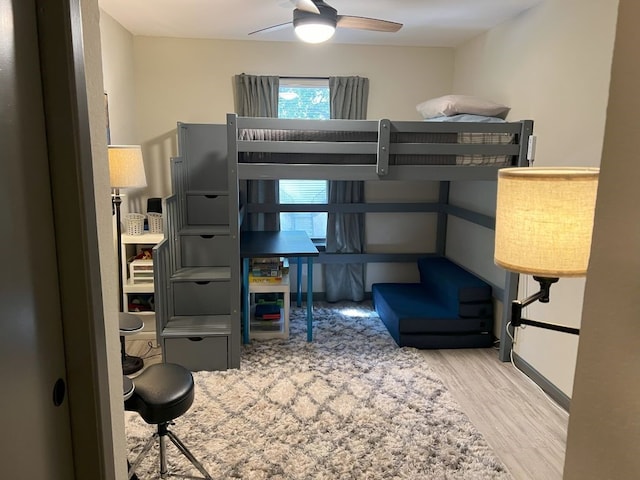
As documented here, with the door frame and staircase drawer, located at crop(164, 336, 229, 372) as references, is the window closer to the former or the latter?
staircase drawer, located at crop(164, 336, 229, 372)

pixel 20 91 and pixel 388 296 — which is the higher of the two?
pixel 20 91

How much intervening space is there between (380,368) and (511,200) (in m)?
2.27

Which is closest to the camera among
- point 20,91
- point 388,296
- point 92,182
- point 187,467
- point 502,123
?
point 20,91

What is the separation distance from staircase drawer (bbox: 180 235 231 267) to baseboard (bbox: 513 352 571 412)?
2.23m

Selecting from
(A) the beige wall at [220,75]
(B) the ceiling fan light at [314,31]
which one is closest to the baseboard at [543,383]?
(A) the beige wall at [220,75]

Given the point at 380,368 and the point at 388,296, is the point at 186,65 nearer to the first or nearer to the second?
the point at 388,296

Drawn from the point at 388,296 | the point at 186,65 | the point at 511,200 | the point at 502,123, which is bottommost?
the point at 388,296

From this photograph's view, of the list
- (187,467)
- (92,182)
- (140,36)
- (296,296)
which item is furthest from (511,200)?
(140,36)

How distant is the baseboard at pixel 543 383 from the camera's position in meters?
2.84

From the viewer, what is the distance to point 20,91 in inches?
34.2

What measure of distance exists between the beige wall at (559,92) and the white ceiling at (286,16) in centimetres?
26

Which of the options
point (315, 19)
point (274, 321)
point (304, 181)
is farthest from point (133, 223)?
point (315, 19)

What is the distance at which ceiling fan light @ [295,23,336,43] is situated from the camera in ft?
9.35

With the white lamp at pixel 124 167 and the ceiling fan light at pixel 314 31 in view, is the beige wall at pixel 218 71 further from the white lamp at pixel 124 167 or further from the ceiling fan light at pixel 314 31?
the ceiling fan light at pixel 314 31
